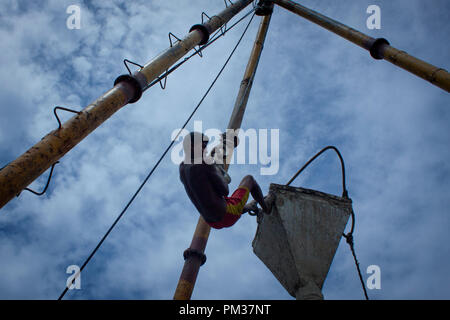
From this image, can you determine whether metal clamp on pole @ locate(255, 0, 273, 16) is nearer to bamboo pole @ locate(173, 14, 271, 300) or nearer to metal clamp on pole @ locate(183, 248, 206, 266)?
bamboo pole @ locate(173, 14, 271, 300)

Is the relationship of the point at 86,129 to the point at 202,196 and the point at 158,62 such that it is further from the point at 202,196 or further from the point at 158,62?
the point at 158,62

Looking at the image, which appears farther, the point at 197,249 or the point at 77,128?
the point at 197,249

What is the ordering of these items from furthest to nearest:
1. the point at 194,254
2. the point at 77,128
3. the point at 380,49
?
1. the point at 380,49
2. the point at 194,254
3. the point at 77,128

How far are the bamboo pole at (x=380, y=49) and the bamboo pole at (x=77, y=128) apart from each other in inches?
170

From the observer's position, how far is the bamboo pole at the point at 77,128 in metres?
2.31

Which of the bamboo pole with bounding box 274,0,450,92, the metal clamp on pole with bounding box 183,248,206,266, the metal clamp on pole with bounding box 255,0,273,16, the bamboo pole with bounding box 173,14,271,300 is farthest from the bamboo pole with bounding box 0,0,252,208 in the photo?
the metal clamp on pole with bounding box 255,0,273,16

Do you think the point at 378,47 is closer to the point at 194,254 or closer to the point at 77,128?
the point at 194,254

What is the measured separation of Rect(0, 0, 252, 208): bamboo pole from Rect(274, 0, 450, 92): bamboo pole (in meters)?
4.31

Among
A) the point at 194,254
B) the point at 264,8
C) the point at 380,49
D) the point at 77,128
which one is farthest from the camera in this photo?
the point at 264,8

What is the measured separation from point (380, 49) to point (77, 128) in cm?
634

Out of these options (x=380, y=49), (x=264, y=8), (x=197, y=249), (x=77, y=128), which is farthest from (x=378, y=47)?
(x=77, y=128)

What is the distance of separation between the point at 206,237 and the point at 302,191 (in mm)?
1436

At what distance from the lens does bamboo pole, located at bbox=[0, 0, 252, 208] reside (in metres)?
2.31

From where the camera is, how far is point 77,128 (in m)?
2.82
